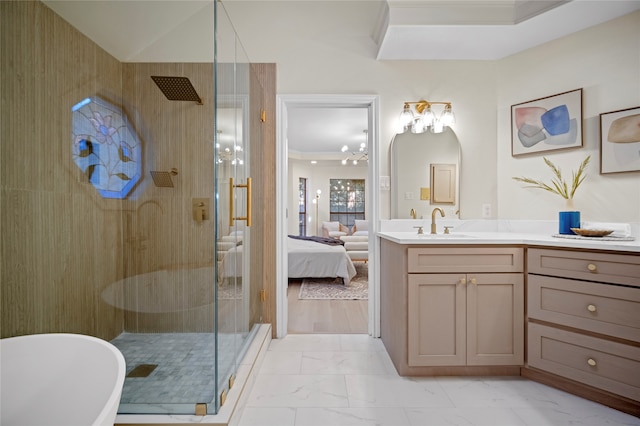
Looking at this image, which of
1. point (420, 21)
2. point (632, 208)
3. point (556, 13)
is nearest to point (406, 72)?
point (420, 21)

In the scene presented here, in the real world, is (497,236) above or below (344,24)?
below

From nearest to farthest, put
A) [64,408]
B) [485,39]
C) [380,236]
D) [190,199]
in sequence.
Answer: [64,408]
[190,199]
[485,39]
[380,236]

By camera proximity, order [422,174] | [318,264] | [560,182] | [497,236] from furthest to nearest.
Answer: [318,264], [422,174], [560,182], [497,236]

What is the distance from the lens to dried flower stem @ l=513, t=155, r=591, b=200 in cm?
210

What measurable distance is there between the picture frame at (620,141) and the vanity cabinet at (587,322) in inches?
32.7

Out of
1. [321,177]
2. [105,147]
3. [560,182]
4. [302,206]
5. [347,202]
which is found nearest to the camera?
[105,147]

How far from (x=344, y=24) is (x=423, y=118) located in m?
1.03

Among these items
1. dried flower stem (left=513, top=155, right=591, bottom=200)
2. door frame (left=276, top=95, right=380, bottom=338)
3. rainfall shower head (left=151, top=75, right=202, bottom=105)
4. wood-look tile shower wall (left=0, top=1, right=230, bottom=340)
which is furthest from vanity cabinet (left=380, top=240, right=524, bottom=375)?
rainfall shower head (left=151, top=75, right=202, bottom=105)

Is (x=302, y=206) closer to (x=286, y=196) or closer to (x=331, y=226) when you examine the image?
(x=331, y=226)

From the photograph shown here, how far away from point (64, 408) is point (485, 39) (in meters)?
3.01

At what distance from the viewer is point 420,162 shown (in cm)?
250

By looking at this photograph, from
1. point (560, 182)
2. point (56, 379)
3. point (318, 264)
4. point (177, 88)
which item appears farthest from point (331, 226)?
point (56, 379)

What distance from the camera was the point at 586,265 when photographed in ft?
5.26

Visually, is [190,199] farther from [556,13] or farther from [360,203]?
[360,203]
